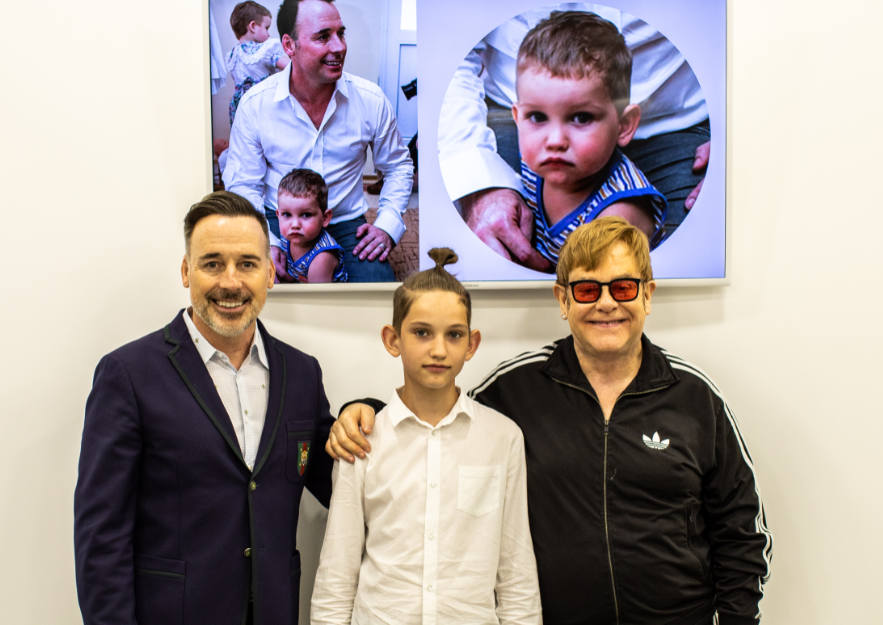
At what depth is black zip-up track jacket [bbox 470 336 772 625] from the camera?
1.60 metres

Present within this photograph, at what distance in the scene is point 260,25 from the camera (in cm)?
198

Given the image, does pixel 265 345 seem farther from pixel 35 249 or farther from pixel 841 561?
pixel 841 561

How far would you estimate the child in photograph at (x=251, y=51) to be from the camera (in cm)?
198

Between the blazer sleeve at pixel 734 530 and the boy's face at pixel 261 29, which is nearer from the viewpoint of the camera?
the blazer sleeve at pixel 734 530

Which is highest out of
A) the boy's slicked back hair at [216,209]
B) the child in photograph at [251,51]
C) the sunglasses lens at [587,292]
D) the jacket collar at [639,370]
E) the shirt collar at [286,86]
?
the child in photograph at [251,51]

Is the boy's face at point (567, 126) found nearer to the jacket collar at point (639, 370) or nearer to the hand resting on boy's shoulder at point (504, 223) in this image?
the hand resting on boy's shoulder at point (504, 223)

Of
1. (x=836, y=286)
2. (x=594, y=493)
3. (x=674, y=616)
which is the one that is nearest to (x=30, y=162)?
(x=594, y=493)

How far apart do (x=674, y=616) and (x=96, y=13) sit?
2637 mm

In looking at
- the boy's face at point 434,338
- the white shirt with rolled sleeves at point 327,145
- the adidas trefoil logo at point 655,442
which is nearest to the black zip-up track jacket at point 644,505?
the adidas trefoil logo at point 655,442

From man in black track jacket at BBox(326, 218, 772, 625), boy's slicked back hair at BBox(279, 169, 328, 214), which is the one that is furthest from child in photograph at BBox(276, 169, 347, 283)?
man in black track jacket at BBox(326, 218, 772, 625)

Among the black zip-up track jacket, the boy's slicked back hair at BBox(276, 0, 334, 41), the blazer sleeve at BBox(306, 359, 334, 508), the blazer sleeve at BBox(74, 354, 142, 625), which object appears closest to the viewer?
the blazer sleeve at BBox(74, 354, 142, 625)

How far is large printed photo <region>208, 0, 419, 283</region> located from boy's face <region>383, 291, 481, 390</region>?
21.0 inches

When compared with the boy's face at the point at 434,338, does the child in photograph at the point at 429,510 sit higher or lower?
lower

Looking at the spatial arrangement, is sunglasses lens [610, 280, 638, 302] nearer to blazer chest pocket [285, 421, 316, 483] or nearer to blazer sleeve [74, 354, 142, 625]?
blazer chest pocket [285, 421, 316, 483]
